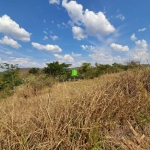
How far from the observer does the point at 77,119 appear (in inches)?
73.5

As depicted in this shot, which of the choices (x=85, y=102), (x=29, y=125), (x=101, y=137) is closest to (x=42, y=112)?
(x=29, y=125)

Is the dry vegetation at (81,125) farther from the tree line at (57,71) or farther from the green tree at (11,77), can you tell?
the green tree at (11,77)

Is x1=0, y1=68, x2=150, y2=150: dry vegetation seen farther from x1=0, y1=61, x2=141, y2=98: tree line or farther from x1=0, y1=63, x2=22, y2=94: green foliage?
x1=0, y1=63, x2=22, y2=94: green foliage

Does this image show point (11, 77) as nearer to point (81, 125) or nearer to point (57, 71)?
point (57, 71)

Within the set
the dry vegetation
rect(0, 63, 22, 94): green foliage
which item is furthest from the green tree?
the dry vegetation

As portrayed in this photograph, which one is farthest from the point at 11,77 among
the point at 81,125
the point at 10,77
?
the point at 81,125

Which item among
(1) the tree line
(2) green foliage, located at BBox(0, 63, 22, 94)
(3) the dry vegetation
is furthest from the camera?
(2) green foliage, located at BBox(0, 63, 22, 94)

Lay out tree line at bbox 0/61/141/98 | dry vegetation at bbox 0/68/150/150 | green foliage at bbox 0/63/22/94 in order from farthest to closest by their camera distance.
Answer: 1. green foliage at bbox 0/63/22/94
2. tree line at bbox 0/61/141/98
3. dry vegetation at bbox 0/68/150/150

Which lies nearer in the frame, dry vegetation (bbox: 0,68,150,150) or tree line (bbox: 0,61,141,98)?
dry vegetation (bbox: 0,68,150,150)

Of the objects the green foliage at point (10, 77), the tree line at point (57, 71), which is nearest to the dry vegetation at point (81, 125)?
the tree line at point (57, 71)

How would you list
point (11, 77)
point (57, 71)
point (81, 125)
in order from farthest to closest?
1. point (57, 71)
2. point (11, 77)
3. point (81, 125)

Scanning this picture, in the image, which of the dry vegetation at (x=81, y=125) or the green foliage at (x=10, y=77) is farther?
the green foliage at (x=10, y=77)

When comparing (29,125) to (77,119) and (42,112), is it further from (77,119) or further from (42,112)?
(77,119)

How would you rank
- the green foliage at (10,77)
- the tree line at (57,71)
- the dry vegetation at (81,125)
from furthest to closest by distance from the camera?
the green foliage at (10,77), the tree line at (57,71), the dry vegetation at (81,125)
